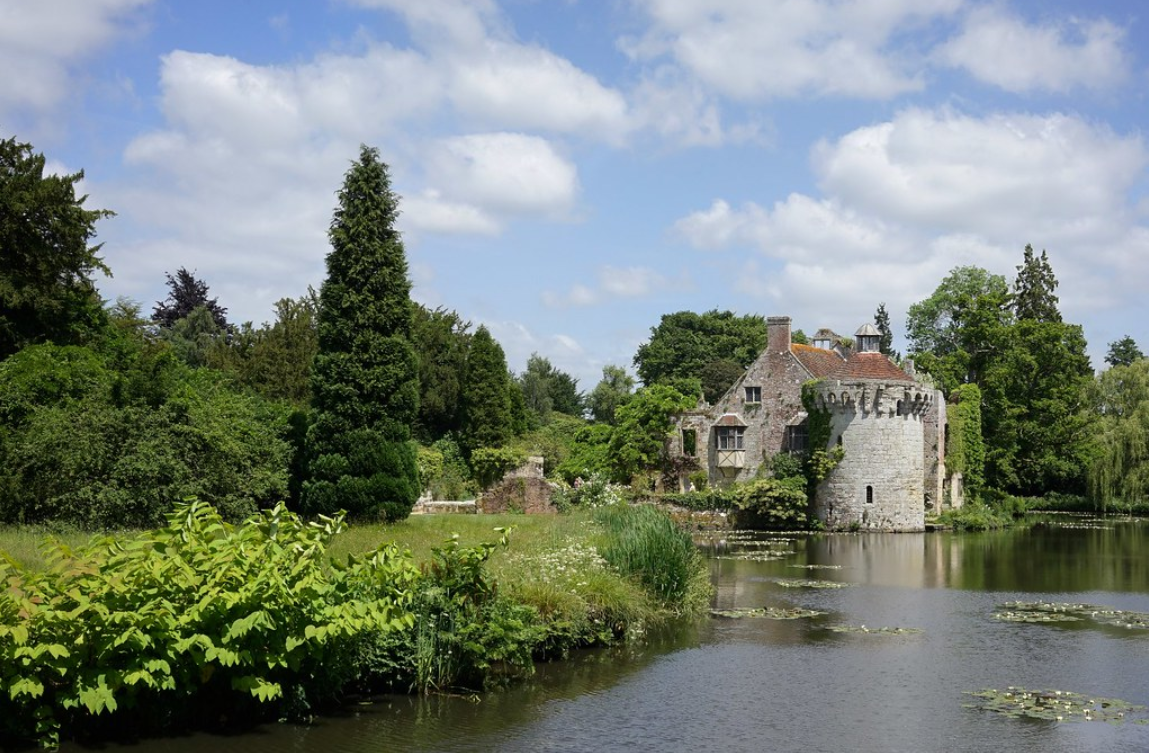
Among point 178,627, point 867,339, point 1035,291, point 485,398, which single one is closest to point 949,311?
point 1035,291

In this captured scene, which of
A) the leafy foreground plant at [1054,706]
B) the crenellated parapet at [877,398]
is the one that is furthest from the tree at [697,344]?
the leafy foreground plant at [1054,706]

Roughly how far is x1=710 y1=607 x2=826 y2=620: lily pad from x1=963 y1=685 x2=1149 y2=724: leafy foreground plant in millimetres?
5419

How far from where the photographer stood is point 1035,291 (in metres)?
58.5

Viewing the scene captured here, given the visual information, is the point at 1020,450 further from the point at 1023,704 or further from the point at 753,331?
the point at 1023,704

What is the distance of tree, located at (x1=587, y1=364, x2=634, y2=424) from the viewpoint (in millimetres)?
73213

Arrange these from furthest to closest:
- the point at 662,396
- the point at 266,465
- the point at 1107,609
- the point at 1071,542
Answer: the point at 662,396 → the point at 1071,542 → the point at 266,465 → the point at 1107,609

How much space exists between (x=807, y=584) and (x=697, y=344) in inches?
1773

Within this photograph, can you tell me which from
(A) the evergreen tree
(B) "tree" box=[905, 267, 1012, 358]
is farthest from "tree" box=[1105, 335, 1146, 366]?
(A) the evergreen tree

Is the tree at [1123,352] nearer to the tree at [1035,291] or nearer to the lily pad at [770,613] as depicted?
the tree at [1035,291]

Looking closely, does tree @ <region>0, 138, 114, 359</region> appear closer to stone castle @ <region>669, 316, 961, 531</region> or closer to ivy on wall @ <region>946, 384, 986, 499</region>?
stone castle @ <region>669, 316, 961, 531</region>

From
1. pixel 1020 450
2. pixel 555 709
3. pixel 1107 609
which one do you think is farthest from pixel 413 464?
pixel 1020 450

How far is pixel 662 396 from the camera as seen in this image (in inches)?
1775

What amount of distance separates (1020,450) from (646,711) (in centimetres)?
4455

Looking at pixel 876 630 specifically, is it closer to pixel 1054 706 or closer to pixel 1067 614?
pixel 1067 614
